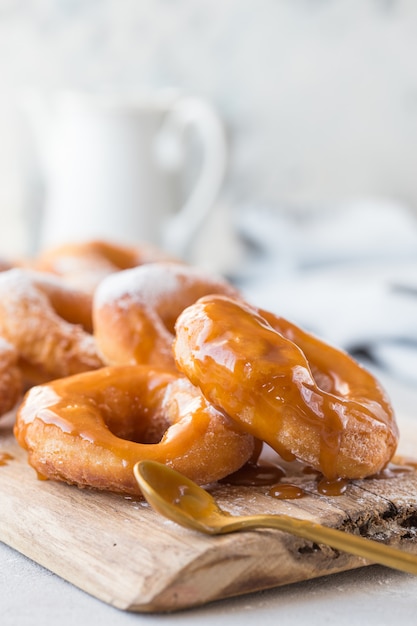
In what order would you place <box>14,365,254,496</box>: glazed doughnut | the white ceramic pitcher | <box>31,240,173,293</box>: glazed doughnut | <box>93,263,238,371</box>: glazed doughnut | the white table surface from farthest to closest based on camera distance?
1. the white ceramic pitcher
2. <box>31,240,173,293</box>: glazed doughnut
3. <box>93,263,238,371</box>: glazed doughnut
4. <box>14,365,254,496</box>: glazed doughnut
5. the white table surface

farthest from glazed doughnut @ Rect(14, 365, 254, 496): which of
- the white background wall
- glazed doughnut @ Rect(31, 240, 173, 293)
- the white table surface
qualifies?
the white background wall

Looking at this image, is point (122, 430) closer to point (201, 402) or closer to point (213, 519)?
point (201, 402)

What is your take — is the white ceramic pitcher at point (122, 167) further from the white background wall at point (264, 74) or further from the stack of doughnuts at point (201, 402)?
the stack of doughnuts at point (201, 402)

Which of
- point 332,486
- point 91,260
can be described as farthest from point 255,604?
point 91,260

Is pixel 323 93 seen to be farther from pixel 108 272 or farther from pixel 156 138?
pixel 108 272

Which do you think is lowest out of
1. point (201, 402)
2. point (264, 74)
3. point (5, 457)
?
point (5, 457)

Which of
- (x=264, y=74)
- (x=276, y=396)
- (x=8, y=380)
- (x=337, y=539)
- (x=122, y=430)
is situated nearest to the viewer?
(x=337, y=539)

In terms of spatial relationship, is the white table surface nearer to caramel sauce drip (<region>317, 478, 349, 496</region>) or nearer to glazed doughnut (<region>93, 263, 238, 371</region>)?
caramel sauce drip (<region>317, 478, 349, 496</region>)
